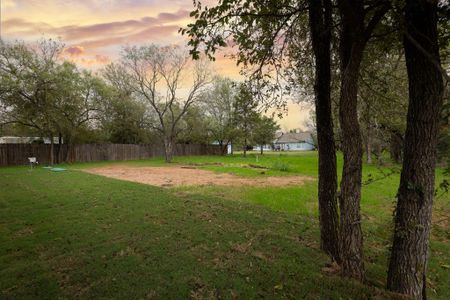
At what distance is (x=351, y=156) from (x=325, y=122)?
816 millimetres

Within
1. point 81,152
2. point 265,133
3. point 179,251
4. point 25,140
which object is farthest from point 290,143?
point 179,251

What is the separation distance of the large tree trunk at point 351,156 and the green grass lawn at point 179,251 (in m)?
0.28

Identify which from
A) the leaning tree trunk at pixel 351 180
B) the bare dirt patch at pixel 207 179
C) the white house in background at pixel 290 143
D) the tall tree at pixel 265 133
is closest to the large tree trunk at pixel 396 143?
the leaning tree trunk at pixel 351 180

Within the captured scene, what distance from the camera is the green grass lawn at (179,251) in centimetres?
314

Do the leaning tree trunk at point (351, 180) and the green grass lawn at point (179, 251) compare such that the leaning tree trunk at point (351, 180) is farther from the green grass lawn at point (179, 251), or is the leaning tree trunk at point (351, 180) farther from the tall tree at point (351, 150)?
the green grass lawn at point (179, 251)

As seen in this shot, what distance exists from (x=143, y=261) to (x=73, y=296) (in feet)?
3.26

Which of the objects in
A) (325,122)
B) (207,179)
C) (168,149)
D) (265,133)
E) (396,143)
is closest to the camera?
(325,122)

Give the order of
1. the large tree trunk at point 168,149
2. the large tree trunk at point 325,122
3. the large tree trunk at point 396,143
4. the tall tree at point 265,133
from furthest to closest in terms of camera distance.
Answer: the tall tree at point 265,133, the large tree trunk at point 168,149, the large tree trunk at point 396,143, the large tree trunk at point 325,122

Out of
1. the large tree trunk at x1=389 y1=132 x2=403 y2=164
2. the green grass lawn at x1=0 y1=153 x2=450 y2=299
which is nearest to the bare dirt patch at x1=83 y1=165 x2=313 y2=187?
the green grass lawn at x1=0 y1=153 x2=450 y2=299

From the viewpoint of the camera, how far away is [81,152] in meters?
27.7

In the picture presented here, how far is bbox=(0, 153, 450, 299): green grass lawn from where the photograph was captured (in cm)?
314

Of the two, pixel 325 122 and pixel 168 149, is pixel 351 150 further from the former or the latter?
pixel 168 149

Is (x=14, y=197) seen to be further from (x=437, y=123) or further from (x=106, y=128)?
(x=106, y=128)

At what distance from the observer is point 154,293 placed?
3.01 m
